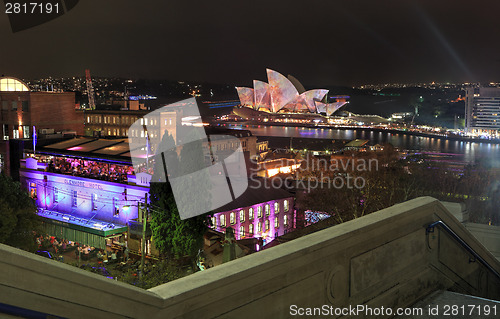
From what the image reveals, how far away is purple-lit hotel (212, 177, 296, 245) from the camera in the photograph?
867cm

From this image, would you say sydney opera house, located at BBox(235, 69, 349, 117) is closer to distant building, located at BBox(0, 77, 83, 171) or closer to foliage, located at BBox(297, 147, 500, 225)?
distant building, located at BBox(0, 77, 83, 171)

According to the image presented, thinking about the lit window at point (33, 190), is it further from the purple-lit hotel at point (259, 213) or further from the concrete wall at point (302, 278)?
the concrete wall at point (302, 278)

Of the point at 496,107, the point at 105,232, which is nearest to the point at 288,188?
the point at 105,232

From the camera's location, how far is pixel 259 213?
9.54 metres

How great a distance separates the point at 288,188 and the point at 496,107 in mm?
44626

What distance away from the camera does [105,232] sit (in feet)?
25.1

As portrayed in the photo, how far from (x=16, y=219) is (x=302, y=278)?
5473 mm

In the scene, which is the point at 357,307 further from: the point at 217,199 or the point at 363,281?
the point at 217,199

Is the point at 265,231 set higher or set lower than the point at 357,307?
lower

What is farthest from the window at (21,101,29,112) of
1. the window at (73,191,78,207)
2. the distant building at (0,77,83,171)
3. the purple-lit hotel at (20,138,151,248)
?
the window at (73,191,78,207)

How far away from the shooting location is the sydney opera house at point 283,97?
165 ft

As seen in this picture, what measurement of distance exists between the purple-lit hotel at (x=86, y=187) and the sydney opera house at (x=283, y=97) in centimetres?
3875

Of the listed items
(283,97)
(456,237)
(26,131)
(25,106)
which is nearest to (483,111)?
(283,97)

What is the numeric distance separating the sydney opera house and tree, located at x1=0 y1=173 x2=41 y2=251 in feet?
138
